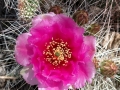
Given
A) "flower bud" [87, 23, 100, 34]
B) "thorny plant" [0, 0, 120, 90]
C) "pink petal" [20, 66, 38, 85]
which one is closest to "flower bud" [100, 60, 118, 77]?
"thorny plant" [0, 0, 120, 90]

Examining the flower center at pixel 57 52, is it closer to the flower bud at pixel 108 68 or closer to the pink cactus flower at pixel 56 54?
the pink cactus flower at pixel 56 54

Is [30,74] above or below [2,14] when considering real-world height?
below

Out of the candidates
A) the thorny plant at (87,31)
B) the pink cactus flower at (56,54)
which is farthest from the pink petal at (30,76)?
the thorny plant at (87,31)

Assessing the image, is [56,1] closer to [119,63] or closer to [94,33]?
[94,33]

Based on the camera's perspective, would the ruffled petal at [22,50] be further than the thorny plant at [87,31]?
No

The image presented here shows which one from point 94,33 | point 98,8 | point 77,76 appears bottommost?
point 77,76

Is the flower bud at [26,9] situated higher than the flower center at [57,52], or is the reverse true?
the flower bud at [26,9]

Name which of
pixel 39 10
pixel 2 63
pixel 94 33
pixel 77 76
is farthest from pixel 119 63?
pixel 2 63
